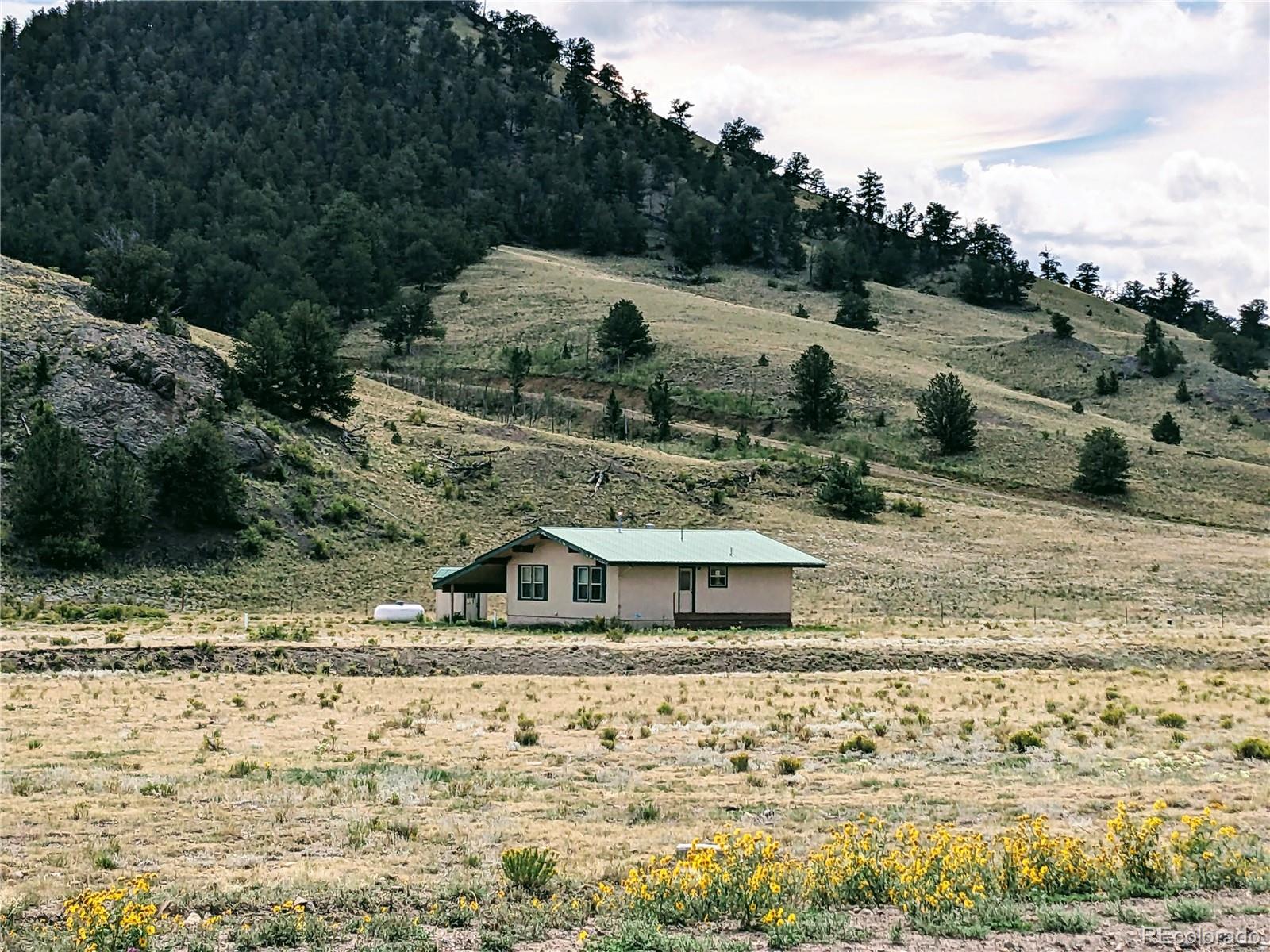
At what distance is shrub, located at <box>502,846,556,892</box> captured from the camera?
13180 mm

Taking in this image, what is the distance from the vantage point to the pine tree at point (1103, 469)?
83.4m

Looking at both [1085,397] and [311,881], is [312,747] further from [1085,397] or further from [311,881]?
[1085,397]

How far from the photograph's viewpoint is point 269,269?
396 feet

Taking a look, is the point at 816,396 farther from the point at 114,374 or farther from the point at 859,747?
the point at 859,747

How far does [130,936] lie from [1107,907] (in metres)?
8.48

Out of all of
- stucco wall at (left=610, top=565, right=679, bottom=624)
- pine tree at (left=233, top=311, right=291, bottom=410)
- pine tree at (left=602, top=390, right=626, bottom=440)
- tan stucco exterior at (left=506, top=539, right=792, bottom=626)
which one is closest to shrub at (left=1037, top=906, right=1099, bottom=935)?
tan stucco exterior at (left=506, top=539, right=792, bottom=626)

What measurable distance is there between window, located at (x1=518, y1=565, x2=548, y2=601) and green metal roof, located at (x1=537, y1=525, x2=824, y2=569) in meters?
1.54

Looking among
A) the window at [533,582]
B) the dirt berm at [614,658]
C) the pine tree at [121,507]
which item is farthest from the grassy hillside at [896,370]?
the pine tree at [121,507]

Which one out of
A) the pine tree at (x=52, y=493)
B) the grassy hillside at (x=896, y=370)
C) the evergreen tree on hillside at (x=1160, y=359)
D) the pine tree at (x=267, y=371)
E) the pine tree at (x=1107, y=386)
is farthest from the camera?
the evergreen tree on hillside at (x=1160, y=359)

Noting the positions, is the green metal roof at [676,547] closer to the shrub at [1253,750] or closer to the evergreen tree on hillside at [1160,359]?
the shrub at [1253,750]

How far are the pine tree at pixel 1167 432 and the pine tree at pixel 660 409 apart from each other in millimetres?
34247

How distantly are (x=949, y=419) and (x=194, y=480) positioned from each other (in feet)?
168

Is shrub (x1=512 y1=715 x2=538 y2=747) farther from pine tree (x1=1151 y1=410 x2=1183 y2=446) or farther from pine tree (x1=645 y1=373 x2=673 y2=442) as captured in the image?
pine tree (x1=1151 y1=410 x2=1183 y2=446)

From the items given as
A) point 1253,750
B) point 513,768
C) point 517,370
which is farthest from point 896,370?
point 513,768
